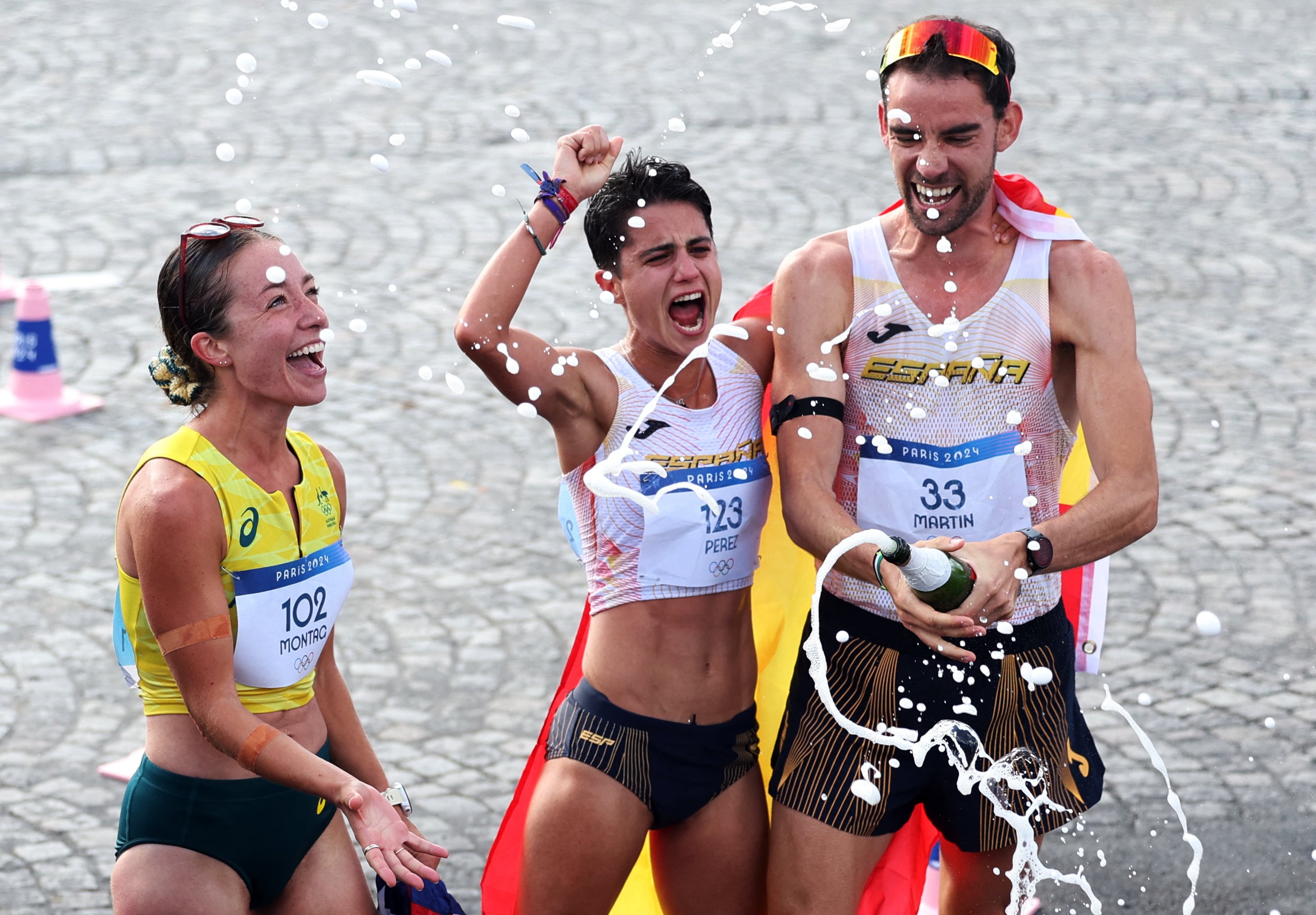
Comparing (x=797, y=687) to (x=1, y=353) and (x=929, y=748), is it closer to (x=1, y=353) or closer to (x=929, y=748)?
(x=929, y=748)

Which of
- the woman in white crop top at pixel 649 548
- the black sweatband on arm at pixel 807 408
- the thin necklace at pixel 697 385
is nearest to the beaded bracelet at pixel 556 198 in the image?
the woman in white crop top at pixel 649 548

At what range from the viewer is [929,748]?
3982 mm

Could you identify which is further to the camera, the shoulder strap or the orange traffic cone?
the orange traffic cone

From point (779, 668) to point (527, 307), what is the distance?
5119 millimetres

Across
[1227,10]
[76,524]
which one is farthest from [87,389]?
[1227,10]

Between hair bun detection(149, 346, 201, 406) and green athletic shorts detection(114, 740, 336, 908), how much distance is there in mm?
837

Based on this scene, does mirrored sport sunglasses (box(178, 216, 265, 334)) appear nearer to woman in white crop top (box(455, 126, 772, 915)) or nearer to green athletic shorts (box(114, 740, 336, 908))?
woman in white crop top (box(455, 126, 772, 915))

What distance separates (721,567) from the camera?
13.0 feet

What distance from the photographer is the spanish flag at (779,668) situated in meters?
4.28

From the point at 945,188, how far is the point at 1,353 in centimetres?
668

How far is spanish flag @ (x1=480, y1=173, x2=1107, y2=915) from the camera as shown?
169 inches

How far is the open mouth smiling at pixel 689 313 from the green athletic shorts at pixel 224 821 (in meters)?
1.48

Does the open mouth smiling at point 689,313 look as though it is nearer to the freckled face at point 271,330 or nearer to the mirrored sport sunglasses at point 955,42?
the mirrored sport sunglasses at point 955,42

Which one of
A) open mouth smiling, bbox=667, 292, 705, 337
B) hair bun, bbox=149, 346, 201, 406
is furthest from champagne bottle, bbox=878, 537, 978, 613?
hair bun, bbox=149, 346, 201, 406
